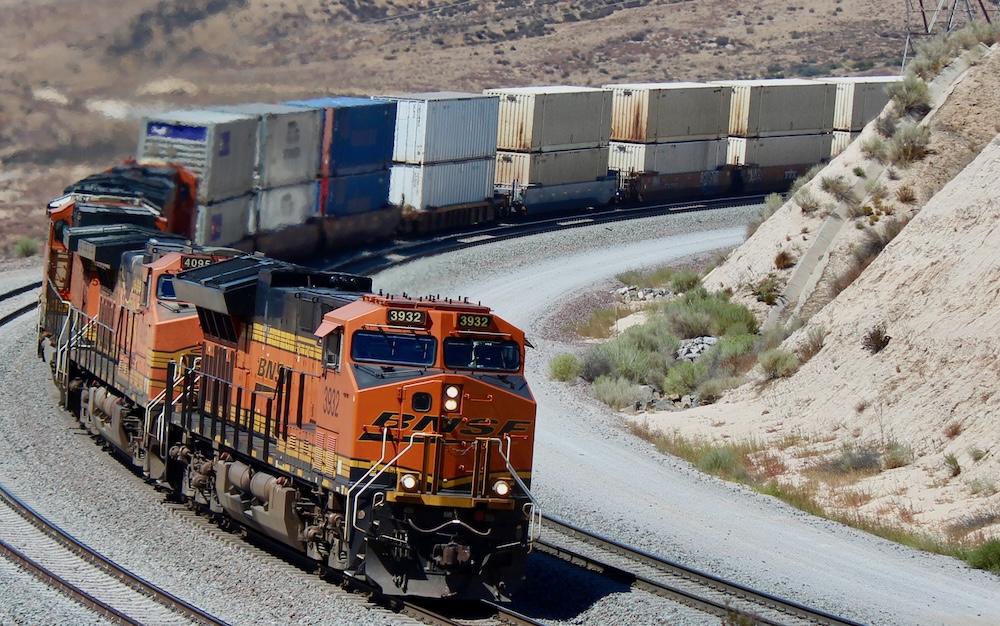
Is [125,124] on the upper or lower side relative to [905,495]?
upper

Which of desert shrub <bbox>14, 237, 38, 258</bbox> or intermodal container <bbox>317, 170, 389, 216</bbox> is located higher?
intermodal container <bbox>317, 170, 389, 216</bbox>

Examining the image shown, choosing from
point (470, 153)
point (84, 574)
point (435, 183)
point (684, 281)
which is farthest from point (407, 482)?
point (470, 153)

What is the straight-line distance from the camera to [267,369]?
51.4 ft

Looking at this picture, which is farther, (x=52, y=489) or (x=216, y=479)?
(x=52, y=489)

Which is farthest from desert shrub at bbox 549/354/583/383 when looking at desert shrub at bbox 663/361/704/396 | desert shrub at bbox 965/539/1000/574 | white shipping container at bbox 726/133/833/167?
white shipping container at bbox 726/133/833/167

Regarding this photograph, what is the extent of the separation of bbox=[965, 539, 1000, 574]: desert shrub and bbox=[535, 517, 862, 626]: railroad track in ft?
11.5

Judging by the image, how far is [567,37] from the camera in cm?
10694

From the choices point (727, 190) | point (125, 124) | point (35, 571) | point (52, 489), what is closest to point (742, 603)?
point (35, 571)

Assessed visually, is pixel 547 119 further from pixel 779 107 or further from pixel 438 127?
pixel 779 107

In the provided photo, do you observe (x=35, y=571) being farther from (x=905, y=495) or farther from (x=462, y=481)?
(x=905, y=495)

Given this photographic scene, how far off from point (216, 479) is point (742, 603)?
674 centimetres

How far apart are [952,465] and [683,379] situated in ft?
26.6

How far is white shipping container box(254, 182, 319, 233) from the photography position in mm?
35625

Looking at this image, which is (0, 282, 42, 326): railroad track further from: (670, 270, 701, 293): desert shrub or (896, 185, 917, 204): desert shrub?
(896, 185, 917, 204): desert shrub
